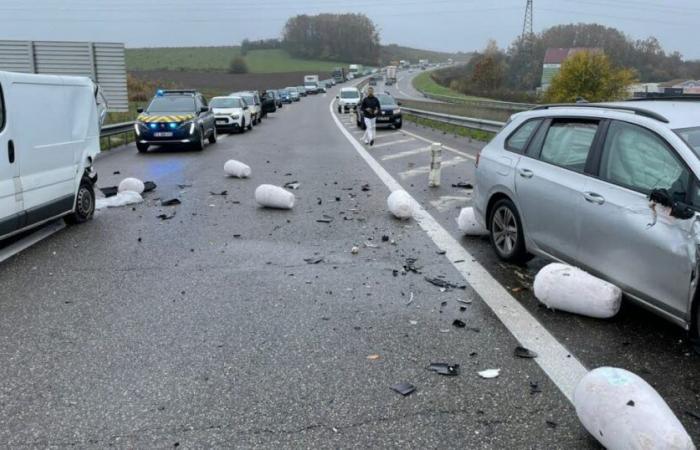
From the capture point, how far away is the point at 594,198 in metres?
4.81

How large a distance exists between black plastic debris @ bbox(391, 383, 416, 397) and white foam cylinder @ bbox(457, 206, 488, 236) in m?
4.00

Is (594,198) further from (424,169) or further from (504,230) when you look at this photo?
(424,169)

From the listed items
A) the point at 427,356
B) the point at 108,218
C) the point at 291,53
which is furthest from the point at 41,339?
the point at 291,53

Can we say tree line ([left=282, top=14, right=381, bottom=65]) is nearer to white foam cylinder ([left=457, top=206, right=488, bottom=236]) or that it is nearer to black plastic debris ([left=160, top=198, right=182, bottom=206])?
black plastic debris ([left=160, top=198, right=182, bottom=206])

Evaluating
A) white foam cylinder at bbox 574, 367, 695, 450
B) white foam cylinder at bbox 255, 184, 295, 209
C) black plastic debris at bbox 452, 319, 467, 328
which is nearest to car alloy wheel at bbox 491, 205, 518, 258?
black plastic debris at bbox 452, 319, 467, 328

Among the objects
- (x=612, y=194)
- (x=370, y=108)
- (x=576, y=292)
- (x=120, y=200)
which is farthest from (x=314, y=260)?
(x=370, y=108)

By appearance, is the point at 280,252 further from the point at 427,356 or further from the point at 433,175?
the point at 433,175

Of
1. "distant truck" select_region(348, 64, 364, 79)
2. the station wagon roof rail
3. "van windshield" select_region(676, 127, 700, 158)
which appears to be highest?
"distant truck" select_region(348, 64, 364, 79)

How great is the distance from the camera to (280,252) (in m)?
7.05

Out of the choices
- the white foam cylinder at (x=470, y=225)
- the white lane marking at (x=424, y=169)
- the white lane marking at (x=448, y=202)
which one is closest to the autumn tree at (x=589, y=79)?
the white lane marking at (x=424, y=169)

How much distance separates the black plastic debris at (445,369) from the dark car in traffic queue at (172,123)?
1587 centimetres

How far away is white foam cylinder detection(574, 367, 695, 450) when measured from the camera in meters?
2.85

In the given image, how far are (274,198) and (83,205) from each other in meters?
2.73

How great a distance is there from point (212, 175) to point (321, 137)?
10923mm
